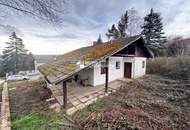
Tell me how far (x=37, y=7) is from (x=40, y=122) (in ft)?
16.6

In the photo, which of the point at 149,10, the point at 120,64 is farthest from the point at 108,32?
the point at 120,64

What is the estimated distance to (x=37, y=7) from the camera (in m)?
4.50

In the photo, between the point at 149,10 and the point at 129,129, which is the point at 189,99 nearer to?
the point at 129,129

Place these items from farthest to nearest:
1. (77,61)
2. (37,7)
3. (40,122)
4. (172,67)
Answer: (172,67) → (77,61) → (40,122) → (37,7)

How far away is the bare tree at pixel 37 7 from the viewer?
440 cm

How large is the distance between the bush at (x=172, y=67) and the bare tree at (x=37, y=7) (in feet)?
46.7

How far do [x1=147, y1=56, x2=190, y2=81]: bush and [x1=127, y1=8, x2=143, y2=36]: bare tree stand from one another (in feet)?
44.1

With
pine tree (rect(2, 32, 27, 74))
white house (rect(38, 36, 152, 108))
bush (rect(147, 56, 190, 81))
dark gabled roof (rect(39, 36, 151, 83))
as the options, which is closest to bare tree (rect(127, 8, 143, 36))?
bush (rect(147, 56, 190, 81))

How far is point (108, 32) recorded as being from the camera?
3994 centimetres

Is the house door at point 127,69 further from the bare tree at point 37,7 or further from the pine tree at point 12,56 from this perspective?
the pine tree at point 12,56

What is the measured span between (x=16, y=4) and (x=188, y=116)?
8547 mm

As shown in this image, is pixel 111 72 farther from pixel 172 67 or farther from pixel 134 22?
pixel 134 22

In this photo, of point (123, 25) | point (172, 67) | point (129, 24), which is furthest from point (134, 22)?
point (172, 67)

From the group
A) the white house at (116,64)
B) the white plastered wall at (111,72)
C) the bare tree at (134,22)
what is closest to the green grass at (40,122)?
the white house at (116,64)
